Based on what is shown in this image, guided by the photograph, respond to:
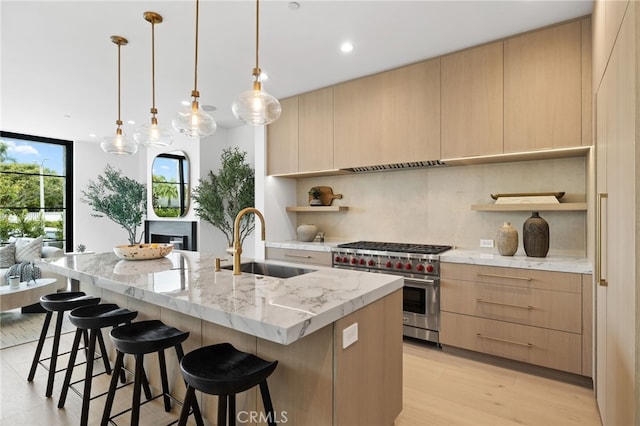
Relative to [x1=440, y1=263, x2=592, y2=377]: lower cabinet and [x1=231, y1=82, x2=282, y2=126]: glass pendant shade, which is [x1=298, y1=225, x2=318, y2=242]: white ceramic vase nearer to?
[x1=440, y1=263, x2=592, y2=377]: lower cabinet

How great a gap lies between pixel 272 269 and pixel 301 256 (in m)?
1.53

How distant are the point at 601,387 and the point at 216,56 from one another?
377cm

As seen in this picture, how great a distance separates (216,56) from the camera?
123 inches

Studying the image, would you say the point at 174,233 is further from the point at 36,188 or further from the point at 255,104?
the point at 255,104

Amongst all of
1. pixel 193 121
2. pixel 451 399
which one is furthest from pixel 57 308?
pixel 451 399

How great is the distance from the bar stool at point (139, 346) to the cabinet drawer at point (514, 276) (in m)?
2.19

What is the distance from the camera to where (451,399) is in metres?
2.29

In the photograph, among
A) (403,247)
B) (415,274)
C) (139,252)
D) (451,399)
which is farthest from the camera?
(403,247)

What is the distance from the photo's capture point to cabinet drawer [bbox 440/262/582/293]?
2432mm

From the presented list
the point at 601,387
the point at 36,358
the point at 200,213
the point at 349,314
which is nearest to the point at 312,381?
the point at 349,314

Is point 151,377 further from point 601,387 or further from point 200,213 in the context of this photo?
point 200,213

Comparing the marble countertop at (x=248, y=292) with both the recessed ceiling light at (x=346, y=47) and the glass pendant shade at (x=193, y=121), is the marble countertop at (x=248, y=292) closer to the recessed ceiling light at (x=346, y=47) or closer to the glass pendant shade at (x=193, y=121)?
the glass pendant shade at (x=193, y=121)

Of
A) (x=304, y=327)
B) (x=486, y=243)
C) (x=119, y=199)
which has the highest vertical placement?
(x=119, y=199)

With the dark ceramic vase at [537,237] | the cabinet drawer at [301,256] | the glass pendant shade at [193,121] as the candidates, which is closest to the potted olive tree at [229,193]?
the cabinet drawer at [301,256]
